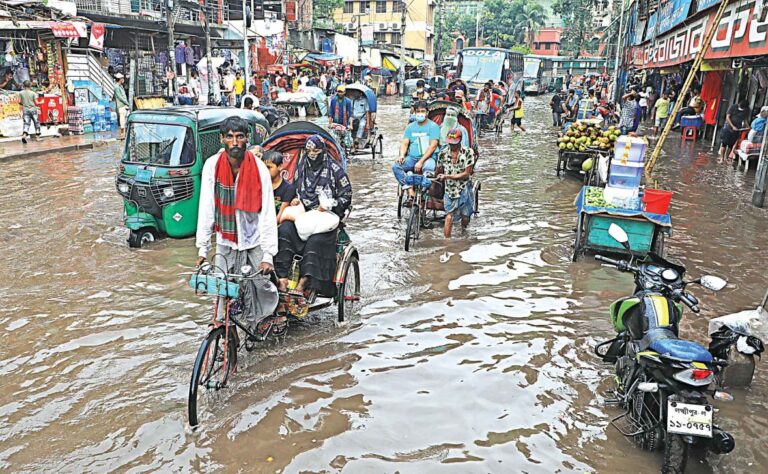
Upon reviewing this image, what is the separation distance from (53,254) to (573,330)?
6.67 m

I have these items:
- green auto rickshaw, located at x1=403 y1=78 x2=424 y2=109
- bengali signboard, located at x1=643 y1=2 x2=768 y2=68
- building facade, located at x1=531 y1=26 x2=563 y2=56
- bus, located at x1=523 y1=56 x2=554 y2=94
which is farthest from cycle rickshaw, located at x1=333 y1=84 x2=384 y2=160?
building facade, located at x1=531 y1=26 x2=563 y2=56

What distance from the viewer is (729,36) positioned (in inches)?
460

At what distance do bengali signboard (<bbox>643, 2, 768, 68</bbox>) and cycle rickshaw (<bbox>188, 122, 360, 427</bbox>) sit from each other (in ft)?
24.4

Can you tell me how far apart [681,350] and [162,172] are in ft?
22.5

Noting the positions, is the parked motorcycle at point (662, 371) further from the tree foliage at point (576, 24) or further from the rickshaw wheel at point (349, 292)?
the tree foliage at point (576, 24)

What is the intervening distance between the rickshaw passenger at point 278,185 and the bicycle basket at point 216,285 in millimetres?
1459

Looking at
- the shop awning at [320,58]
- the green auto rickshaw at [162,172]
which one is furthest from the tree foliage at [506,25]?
the green auto rickshaw at [162,172]

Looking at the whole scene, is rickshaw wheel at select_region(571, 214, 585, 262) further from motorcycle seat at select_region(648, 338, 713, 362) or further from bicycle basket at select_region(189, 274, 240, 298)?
bicycle basket at select_region(189, 274, 240, 298)

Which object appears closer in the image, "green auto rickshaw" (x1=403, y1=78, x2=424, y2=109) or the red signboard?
"green auto rickshaw" (x1=403, y1=78, x2=424, y2=109)

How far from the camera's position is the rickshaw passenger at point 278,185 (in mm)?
5926

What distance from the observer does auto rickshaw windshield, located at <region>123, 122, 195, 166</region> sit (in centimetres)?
867

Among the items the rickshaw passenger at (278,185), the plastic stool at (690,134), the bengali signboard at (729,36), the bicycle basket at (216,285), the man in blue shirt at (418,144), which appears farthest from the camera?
the plastic stool at (690,134)

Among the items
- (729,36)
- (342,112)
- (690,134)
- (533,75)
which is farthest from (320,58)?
(729,36)

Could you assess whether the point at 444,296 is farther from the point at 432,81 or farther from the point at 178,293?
the point at 432,81
